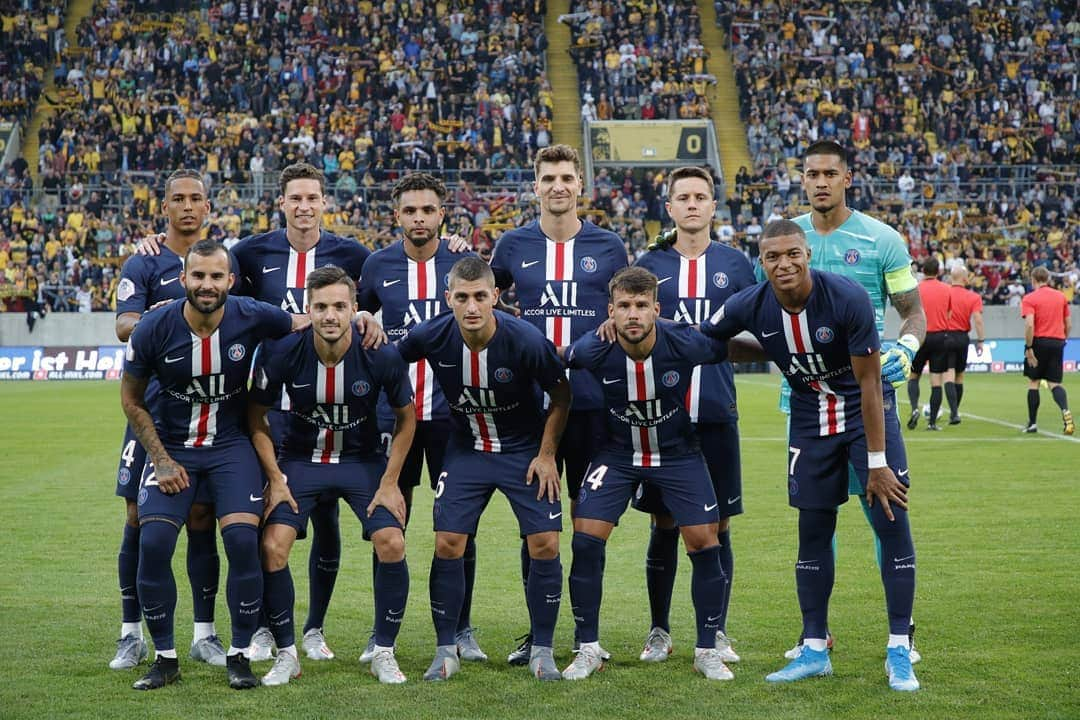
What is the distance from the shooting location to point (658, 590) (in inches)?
238

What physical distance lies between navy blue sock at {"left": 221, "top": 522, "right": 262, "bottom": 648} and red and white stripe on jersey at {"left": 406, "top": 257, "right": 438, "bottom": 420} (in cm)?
116

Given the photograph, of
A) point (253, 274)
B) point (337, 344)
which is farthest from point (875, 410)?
point (253, 274)

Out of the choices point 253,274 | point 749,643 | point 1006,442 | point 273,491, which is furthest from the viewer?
point 1006,442

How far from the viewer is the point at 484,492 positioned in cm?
582

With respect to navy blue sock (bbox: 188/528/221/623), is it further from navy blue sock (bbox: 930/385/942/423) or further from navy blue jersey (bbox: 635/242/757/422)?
navy blue sock (bbox: 930/385/942/423)

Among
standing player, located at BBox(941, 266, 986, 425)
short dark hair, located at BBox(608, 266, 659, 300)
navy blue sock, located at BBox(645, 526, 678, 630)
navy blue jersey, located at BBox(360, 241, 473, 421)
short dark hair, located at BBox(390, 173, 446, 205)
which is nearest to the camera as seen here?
short dark hair, located at BBox(608, 266, 659, 300)

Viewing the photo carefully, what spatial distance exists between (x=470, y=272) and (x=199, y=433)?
1.46 meters

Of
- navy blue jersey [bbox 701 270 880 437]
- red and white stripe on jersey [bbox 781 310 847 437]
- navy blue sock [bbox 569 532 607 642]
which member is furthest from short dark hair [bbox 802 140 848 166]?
navy blue sock [bbox 569 532 607 642]

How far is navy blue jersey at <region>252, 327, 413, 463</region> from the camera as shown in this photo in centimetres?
574

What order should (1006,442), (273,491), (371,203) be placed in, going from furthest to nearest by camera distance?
1. (371,203)
2. (1006,442)
3. (273,491)

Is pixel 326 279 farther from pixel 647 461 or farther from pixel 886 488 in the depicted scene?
pixel 886 488

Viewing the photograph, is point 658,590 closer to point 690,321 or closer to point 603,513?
point 603,513

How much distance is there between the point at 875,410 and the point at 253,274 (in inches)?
128

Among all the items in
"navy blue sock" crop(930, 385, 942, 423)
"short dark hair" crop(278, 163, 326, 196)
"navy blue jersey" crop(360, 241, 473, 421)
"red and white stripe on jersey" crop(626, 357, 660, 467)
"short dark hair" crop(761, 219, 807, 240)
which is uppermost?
"short dark hair" crop(278, 163, 326, 196)
